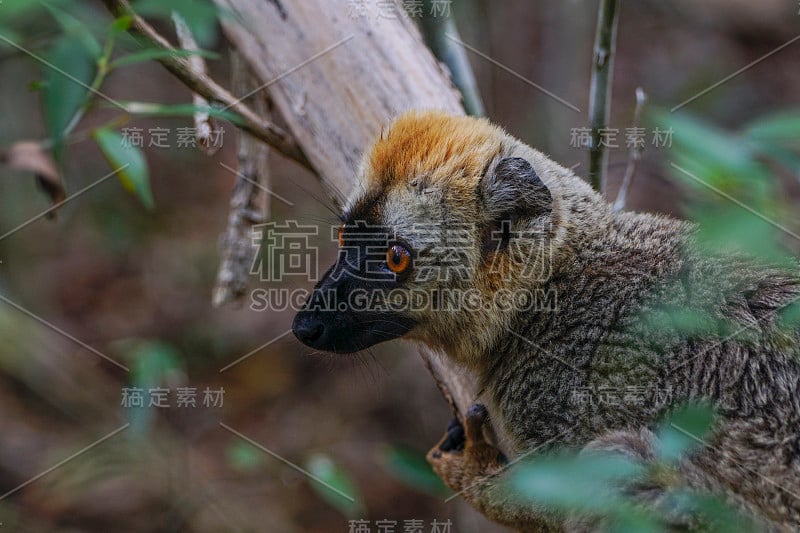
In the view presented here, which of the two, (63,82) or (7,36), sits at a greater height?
(7,36)

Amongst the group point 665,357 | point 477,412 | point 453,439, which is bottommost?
point 453,439

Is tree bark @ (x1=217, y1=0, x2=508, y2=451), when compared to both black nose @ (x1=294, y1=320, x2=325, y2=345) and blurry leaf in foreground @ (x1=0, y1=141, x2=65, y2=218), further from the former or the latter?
blurry leaf in foreground @ (x1=0, y1=141, x2=65, y2=218)

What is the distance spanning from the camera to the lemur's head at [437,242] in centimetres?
393

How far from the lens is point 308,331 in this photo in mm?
3883

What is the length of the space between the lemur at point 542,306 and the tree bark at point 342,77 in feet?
0.95

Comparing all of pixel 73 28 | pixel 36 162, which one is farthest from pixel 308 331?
pixel 73 28

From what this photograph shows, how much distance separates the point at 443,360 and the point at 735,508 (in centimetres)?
175

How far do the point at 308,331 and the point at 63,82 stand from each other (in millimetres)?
1782

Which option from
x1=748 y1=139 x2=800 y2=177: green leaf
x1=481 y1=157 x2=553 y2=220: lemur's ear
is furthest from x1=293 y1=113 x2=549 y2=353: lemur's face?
x1=748 y1=139 x2=800 y2=177: green leaf

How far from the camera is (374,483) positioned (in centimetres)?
891

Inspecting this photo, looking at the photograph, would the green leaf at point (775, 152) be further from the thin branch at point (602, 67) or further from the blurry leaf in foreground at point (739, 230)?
the thin branch at point (602, 67)

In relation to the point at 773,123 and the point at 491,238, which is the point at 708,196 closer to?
the point at 773,123

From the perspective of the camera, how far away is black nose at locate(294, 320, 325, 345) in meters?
3.87

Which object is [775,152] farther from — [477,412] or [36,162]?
[36,162]
